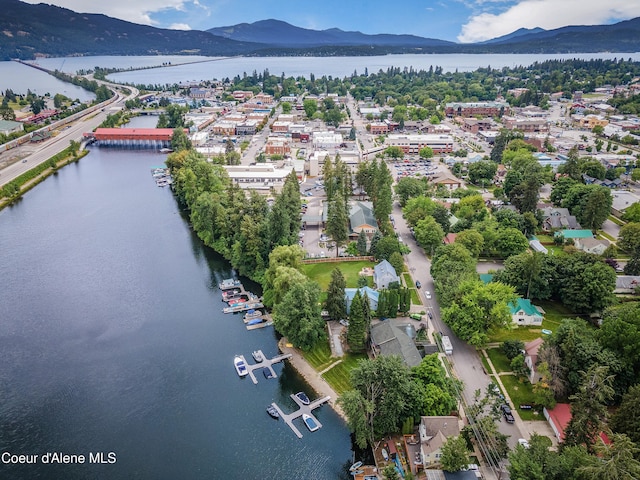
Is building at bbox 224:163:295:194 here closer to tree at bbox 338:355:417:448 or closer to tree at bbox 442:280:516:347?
tree at bbox 442:280:516:347

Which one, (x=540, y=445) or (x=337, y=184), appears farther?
(x=337, y=184)

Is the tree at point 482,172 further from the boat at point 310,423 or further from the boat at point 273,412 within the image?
the boat at point 273,412

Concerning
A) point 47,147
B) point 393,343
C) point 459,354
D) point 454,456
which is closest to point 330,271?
point 393,343

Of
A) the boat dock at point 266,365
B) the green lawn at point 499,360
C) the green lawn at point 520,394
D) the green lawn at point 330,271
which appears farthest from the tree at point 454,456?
the green lawn at point 330,271

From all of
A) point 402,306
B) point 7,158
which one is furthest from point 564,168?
point 7,158

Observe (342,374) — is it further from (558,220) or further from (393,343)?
(558,220)

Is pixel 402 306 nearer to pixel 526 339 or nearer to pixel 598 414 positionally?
pixel 526 339
